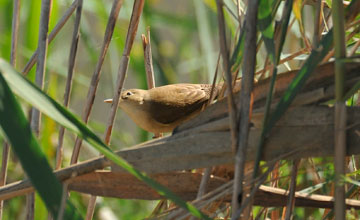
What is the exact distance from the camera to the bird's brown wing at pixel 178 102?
1643 mm

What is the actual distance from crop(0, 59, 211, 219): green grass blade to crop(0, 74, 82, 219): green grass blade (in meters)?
0.02

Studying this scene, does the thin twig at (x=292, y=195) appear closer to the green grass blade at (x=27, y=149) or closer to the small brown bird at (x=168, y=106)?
the green grass blade at (x=27, y=149)

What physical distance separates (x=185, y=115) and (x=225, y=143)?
76 centimetres

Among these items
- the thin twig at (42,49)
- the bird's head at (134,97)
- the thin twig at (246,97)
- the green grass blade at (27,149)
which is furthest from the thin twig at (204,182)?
the bird's head at (134,97)

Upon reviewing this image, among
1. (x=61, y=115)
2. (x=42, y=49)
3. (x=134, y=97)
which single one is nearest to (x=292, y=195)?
(x=61, y=115)

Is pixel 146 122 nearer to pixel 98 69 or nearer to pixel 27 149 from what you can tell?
pixel 98 69

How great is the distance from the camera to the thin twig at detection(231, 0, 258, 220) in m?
0.85

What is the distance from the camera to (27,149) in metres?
0.77

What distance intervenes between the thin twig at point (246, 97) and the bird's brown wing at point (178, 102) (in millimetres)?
751

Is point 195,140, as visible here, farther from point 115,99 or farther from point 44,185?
point 115,99

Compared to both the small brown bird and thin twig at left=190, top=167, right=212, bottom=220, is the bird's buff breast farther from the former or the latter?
thin twig at left=190, top=167, right=212, bottom=220

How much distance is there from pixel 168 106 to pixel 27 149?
958mm

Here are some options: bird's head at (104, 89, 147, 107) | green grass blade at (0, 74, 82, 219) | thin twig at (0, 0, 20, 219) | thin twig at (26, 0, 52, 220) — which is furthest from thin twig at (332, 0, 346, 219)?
bird's head at (104, 89, 147, 107)

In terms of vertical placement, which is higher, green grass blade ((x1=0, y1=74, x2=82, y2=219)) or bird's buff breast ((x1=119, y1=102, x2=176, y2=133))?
bird's buff breast ((x1=119, y1=102, x2=176, y2=133))
